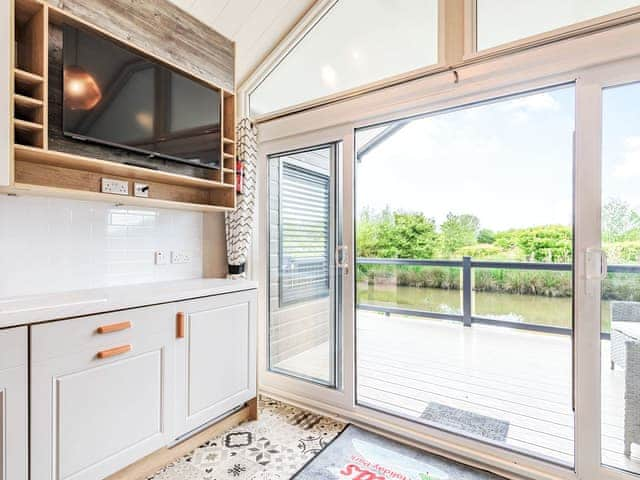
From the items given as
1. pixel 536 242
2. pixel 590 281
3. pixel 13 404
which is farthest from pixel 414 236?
pixel 13 404

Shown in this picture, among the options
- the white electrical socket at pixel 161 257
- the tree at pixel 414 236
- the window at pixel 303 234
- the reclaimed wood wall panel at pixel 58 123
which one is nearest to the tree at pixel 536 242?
the tree at pixel 414 236

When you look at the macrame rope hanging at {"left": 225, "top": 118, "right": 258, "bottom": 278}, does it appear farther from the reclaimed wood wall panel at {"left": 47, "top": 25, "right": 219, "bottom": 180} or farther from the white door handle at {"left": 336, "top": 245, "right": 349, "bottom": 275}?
the reclaimed wood wall panel at {"left": 47, "top": 25, "right": 219, "bottom": 180}

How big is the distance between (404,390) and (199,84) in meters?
2.82

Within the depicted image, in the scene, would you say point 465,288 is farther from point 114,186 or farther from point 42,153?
point 42,153

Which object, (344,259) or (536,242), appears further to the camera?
(536,242)

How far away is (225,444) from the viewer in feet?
6.65

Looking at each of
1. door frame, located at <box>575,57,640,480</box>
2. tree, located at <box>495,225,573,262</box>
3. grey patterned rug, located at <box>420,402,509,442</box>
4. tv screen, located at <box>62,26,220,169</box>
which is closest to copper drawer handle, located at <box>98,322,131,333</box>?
tv screen, located at <box>62,26,220,169</box>

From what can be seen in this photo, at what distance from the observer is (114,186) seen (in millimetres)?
1907

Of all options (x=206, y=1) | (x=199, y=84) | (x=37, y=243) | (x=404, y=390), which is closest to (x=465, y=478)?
(x=404, y=390)

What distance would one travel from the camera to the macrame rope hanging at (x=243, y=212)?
8.40 feet

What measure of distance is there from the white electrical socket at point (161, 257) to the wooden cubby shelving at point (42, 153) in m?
0.33

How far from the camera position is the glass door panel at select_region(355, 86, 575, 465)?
2.80m

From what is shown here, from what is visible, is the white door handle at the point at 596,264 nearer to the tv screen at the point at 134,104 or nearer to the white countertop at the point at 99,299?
the white countertop at the point at 99,299

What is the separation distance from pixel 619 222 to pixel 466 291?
287cm
